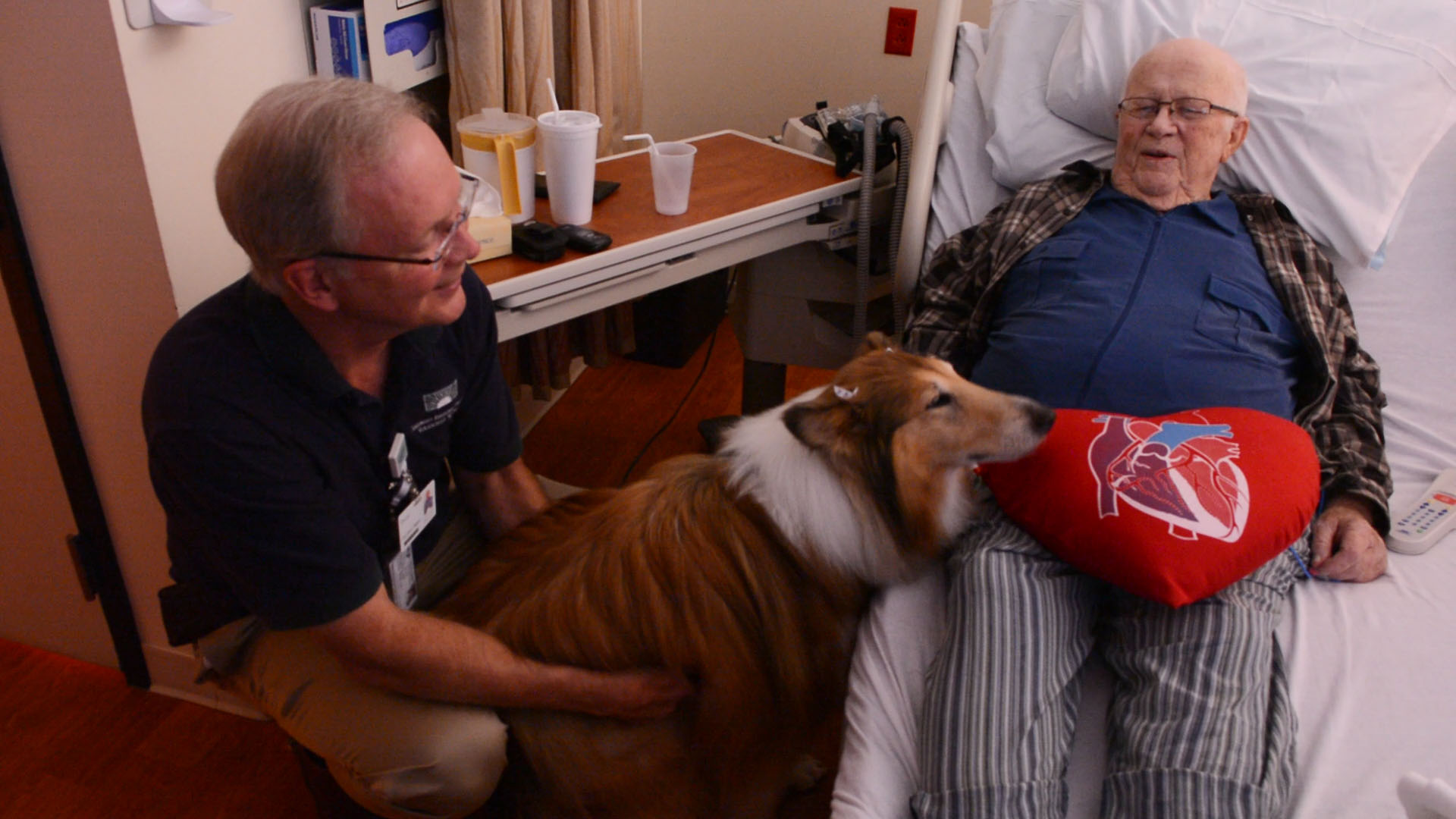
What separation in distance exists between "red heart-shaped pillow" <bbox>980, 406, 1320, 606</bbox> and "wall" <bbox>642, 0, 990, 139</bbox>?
1887 mm

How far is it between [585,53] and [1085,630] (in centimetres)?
170

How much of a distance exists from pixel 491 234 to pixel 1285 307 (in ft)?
4.55

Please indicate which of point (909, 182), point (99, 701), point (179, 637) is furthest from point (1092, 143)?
point (99, 701)

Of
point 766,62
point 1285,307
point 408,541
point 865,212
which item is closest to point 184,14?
point 408,541

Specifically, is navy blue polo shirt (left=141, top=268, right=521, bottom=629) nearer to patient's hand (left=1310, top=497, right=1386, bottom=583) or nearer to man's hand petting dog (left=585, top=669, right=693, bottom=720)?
man's hand petting dog (left=585, top=669, right=693, bottom=720)

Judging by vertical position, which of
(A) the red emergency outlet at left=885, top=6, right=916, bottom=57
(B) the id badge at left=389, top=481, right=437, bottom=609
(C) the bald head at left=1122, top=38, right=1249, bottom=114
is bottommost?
(B) the id badge at left=389, top=481, right=437, bottom=609

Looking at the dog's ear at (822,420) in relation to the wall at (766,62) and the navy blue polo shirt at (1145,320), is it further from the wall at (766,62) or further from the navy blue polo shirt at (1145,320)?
the wall at (766,62)

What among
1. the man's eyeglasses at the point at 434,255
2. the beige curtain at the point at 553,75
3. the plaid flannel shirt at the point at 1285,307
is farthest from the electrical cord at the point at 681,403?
the man's eyeglasses at the point at 434,255

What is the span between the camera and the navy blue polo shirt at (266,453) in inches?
43.6

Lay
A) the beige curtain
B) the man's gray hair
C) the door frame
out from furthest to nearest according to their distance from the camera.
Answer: the beige curtain → the door frame → the man's gray hair

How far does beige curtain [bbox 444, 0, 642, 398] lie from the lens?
200 centimetres

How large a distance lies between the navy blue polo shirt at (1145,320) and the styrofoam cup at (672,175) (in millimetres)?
638

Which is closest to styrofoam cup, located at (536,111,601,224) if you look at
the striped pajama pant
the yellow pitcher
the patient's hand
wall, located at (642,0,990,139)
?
the yellow pitcher

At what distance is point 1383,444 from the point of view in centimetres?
161
